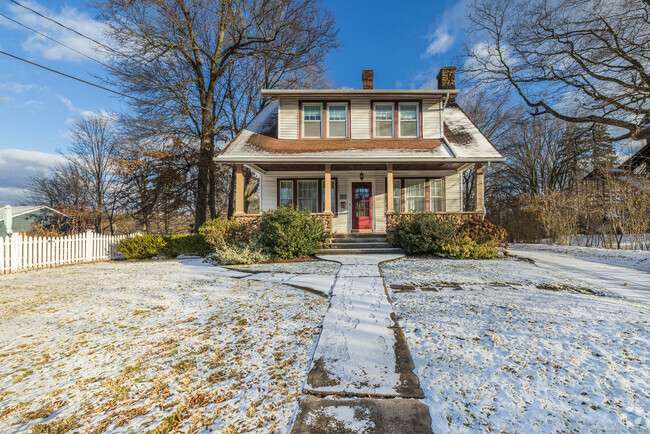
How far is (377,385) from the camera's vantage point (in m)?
2.04

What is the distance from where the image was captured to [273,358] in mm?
2480

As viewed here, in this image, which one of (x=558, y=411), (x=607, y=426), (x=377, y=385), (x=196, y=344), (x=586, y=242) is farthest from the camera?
(x=586, y=242)

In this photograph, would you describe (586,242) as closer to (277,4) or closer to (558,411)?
(558,411)

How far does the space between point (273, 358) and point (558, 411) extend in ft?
6.85

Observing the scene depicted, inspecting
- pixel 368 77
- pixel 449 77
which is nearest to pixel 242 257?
pixel 368 77

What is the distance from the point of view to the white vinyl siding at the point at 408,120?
11562 mm

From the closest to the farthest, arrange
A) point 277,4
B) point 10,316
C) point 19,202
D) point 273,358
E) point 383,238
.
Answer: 1. point 273,358
2. point 10,316
3. point 383,238
4. point 277,4
5. point 19,202

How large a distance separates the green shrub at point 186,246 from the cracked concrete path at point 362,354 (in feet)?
28.2

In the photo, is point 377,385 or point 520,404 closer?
point 520,404

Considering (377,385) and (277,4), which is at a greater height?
(277,4)

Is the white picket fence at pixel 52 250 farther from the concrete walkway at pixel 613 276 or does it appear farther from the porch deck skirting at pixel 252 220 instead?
the concrete walkway at pixel 613 276

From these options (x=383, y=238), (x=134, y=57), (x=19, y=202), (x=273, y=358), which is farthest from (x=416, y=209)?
(x=19, y=202)

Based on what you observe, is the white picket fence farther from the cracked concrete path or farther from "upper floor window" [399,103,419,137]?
"upper floor window" [399,103,419,137]

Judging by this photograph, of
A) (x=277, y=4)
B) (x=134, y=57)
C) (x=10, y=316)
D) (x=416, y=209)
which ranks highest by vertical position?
(x=277, y=4)
